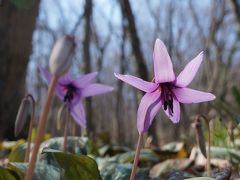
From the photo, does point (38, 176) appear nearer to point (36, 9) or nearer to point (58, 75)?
point (58, 75)

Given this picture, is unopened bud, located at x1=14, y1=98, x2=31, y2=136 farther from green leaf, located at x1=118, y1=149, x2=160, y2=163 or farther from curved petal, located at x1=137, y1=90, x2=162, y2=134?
green leaf, located at x1=118, y1=149, x2=160, y2=163

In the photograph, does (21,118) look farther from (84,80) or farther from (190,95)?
(190,95)

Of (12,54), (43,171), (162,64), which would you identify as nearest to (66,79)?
(43,171)

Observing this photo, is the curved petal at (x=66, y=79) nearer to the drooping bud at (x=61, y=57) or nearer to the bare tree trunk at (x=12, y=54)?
the drooping bud at (x=61, y=57)

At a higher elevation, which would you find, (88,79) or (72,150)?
(88,79)

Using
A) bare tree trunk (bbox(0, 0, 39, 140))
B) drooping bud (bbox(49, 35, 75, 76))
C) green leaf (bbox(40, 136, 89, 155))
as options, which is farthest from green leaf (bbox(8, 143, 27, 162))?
bare tree trunk (bbox(0, 0, 39, 140))

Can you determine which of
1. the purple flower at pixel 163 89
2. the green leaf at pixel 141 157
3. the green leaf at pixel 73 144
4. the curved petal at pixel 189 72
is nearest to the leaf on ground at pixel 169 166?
the green leaf at pixel 141 157

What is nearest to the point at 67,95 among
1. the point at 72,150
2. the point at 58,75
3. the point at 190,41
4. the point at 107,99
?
the point at 72,150
